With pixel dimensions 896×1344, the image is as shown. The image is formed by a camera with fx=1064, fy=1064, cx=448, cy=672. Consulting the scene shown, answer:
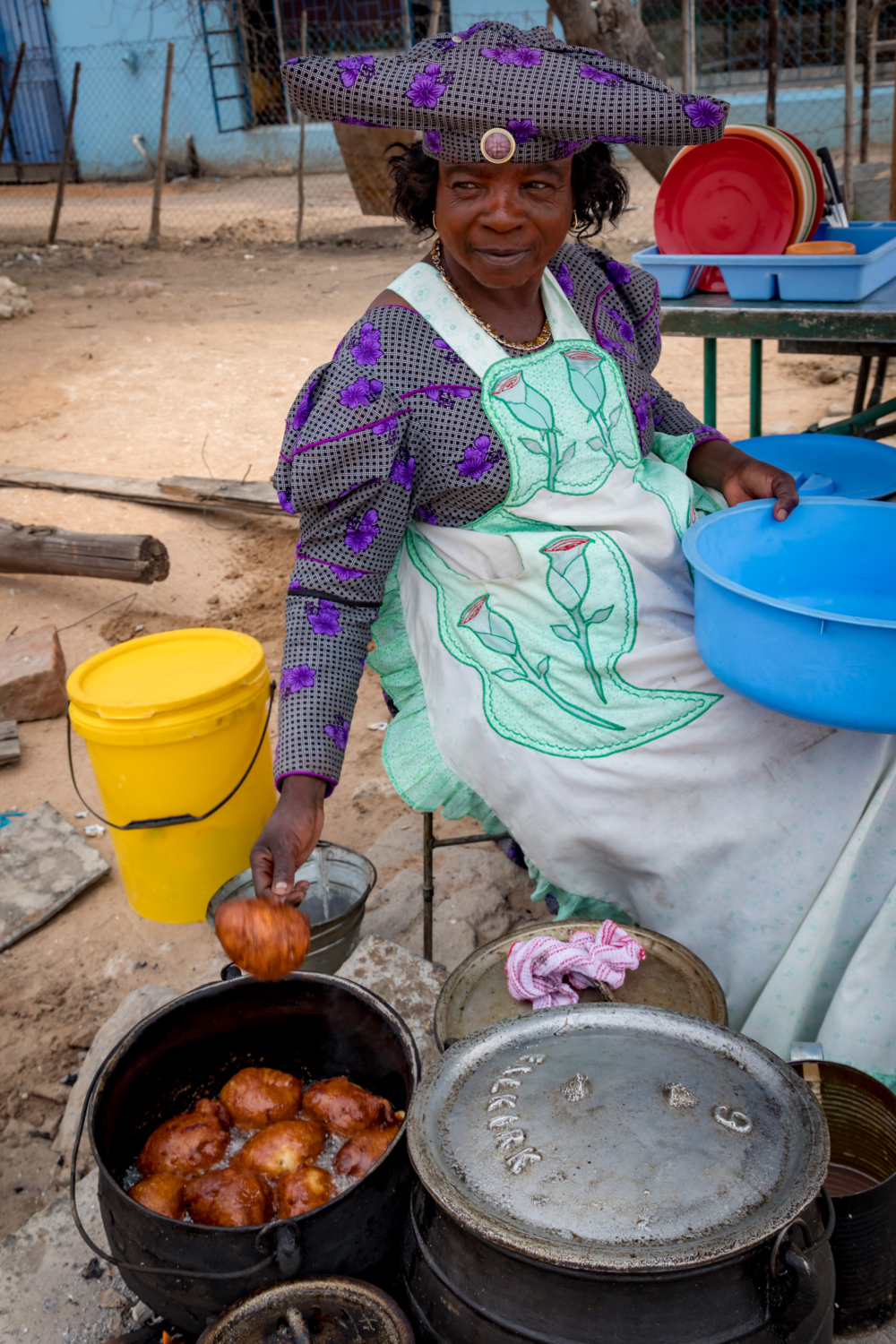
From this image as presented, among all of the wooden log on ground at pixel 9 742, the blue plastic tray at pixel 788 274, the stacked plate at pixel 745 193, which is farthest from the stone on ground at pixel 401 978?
the stacked plate at pixel 745 193

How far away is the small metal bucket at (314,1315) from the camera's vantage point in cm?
145

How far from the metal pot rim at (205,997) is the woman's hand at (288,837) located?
0.87 feet

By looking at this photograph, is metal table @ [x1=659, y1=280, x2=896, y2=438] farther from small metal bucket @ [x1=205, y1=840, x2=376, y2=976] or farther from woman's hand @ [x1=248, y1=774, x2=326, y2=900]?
woman's hand @ [x1=248, y1=774, x2=326, y2=900]

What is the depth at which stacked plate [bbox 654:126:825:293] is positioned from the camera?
3.19 metres

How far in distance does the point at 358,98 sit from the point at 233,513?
404cm

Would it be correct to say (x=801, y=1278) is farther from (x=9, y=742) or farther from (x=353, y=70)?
(x=9, y=742)

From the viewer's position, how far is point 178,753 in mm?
2791

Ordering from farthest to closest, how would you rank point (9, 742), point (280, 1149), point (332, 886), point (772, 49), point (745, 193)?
point (772, 49) → point (9, 742) → point (745, 193) → point (332, 886) → point (280, 1149)

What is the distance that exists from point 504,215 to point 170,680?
154cm

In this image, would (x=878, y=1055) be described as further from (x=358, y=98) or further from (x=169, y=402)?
(x=169, y=402)

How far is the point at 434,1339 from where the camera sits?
1.39 metres

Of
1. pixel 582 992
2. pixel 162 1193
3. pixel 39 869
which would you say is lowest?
pixel 39 869

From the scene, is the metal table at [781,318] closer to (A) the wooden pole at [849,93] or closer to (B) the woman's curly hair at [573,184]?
(B) the woman's curly hair at [573,184]

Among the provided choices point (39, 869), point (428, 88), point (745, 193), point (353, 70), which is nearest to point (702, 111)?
point (428, 88)
